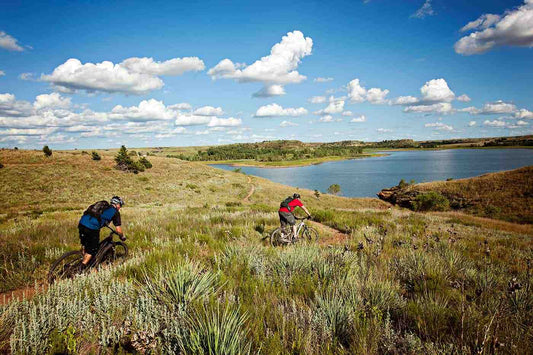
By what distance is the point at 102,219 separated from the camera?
5.83m

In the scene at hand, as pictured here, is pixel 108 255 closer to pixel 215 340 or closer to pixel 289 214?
pixel 215 340

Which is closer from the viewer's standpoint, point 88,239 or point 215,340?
point 215,340

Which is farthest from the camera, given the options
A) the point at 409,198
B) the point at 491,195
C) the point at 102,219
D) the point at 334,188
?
the point at 334,188

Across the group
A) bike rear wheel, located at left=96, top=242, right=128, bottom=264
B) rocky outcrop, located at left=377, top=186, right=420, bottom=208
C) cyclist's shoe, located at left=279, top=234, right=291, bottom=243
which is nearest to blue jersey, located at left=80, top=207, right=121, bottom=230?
bike rear wheel, located at left=96, top=242, right=128, bottom=264

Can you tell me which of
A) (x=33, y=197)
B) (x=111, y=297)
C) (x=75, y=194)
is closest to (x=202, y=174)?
(x=75, y=194)

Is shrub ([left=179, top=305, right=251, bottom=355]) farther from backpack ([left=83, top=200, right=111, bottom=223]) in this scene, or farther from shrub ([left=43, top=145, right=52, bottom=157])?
shrub ([left=43, top=145, right=52, bottom=157])

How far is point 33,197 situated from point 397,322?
1719 inches

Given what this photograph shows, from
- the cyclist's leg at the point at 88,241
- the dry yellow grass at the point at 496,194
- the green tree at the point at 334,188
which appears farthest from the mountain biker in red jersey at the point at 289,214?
the green tree at the point at 334,188

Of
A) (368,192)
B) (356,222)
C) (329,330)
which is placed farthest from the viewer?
(368,192)

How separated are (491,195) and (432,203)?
411 inches

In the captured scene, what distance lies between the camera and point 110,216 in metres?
5.95

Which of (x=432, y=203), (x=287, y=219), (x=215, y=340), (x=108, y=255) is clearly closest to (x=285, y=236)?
(x=287, y=219)

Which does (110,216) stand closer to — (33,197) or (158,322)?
(158,322)

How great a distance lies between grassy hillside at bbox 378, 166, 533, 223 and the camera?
→ 123ft
